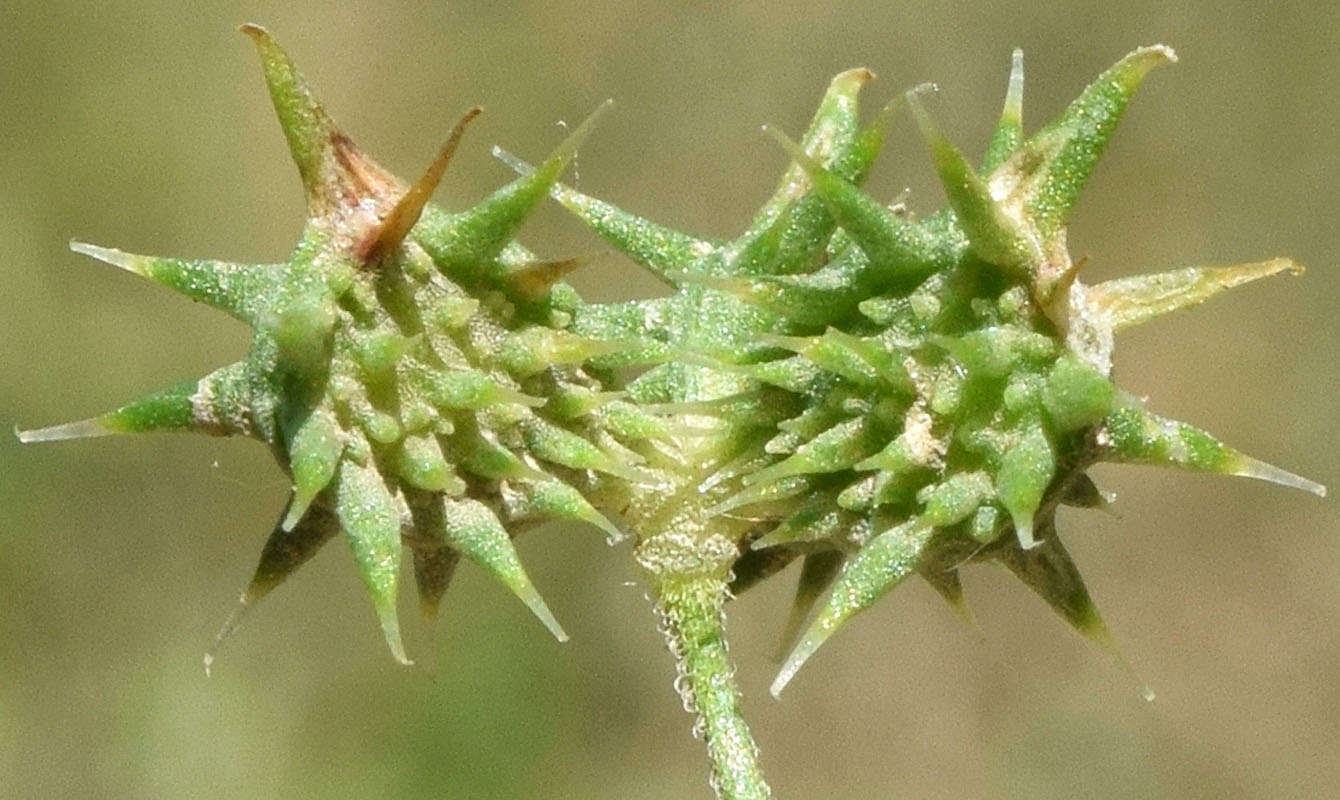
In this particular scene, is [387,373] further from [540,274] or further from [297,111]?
[297,111]

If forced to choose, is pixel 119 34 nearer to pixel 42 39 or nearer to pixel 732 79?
pixel 42 39

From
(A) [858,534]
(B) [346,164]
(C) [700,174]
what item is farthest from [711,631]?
(C) [700,174]

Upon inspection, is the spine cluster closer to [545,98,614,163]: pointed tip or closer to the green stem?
[545,98,614,163]: pointed tip

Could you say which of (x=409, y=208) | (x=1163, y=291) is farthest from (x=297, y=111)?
(x=1163, y=291)

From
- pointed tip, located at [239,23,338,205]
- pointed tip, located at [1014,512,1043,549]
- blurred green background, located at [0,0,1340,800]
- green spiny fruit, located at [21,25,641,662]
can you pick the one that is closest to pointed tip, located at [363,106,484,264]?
green spiny fruit, located at [21,25,641,662]

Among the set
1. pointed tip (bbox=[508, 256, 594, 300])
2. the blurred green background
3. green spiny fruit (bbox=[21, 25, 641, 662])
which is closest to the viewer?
green spiny fruit (bbox=[21, 25, 641, 662])

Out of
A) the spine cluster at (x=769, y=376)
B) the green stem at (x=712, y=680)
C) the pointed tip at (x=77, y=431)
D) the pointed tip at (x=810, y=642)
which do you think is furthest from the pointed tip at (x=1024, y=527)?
the pointed tip at (x=77, y=431)
